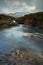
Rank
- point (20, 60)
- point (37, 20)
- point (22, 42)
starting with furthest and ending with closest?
point (37, 20)
point (22, 42)
point (20, 60)

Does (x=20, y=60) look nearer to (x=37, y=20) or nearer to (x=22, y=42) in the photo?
(x=22, y=42)

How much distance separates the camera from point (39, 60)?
7133 mm

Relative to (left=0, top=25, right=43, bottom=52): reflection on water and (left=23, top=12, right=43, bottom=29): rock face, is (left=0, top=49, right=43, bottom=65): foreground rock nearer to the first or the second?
(left=0, top=25, right=43, bottom=52): reflection on water

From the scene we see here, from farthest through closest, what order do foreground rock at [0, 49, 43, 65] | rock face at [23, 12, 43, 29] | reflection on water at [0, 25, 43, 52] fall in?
rock face at [23, 12, 43, 29] < reflection on water at [0, 25, 43, 52] < foreground rock at [0, 49, 43, 65]

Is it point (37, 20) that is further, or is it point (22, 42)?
point (37, 20)

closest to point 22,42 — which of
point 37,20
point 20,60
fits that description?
point 20,60

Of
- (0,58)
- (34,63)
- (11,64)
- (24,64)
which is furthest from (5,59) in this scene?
(34,63)

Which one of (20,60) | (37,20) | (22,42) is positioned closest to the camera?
(20,60)

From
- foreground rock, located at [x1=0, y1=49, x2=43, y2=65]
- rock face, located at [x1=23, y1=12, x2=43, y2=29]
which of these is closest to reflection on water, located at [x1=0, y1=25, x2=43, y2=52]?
foreground rock, located at [x1=0, y1=49, x2=43, y2=65]

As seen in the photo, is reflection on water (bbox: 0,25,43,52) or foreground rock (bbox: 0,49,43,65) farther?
reflection on water (bbox: 0,25,43,52)

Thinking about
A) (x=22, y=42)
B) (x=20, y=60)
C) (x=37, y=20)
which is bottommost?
(x=37, y=20)

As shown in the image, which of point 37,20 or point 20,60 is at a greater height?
point 20,60

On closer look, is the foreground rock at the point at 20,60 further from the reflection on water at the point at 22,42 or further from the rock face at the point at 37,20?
the rock face at the point at 37,20

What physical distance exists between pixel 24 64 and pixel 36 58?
1.16 meters
